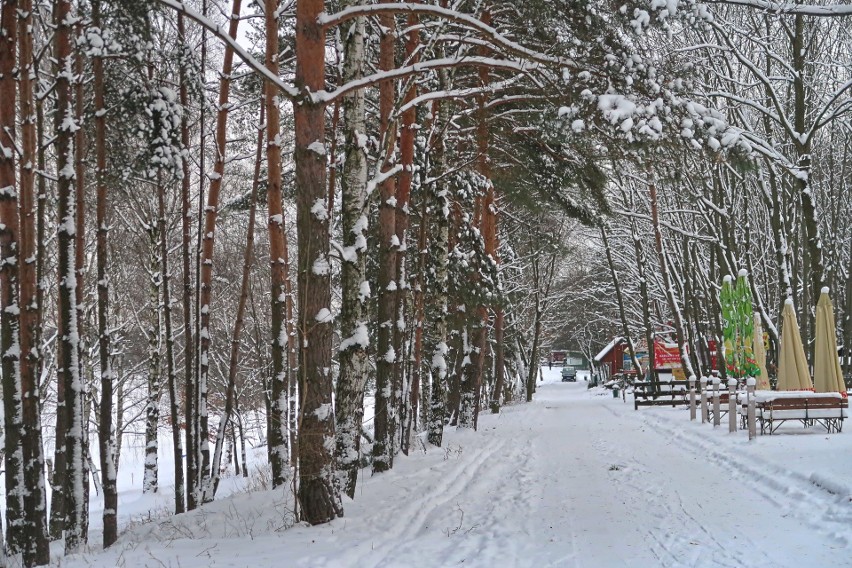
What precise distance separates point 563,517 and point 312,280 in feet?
12.0

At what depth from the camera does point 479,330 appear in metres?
19.1

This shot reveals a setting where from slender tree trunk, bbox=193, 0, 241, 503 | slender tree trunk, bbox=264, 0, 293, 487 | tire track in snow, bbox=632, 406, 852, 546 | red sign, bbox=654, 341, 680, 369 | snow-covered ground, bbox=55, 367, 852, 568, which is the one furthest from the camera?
red sign, bbox=654, 341, 680, 369

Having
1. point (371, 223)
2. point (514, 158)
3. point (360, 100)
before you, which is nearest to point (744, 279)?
point (514, 158)

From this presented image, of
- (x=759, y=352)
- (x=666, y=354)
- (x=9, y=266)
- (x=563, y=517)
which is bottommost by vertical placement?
(x=563, y=517)

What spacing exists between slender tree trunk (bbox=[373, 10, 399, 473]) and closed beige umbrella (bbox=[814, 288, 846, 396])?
9.15 meters

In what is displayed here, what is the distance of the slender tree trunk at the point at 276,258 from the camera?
10.8 meters

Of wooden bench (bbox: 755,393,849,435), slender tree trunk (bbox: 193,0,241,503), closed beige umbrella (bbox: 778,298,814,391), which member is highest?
slender tree trunk (bbox: 193,0,241,503)

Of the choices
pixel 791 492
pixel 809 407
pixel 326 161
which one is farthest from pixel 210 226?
pixel 809 407

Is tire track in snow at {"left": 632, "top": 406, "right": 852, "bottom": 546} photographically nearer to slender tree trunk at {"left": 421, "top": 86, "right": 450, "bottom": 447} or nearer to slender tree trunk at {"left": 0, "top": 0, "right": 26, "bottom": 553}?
slender tree trunk at {"left": 421, "top": 86, "right": 450, "bottom": 447}

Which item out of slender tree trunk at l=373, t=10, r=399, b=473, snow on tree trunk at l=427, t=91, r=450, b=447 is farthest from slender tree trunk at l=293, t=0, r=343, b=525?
snow on tree trunk at l=427, t=91, r=450, b=447

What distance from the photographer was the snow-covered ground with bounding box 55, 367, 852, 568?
19.6 ft

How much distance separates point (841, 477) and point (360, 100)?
286 inches

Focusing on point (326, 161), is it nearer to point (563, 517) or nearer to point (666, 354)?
point (563, 517)

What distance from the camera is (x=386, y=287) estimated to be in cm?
1088
